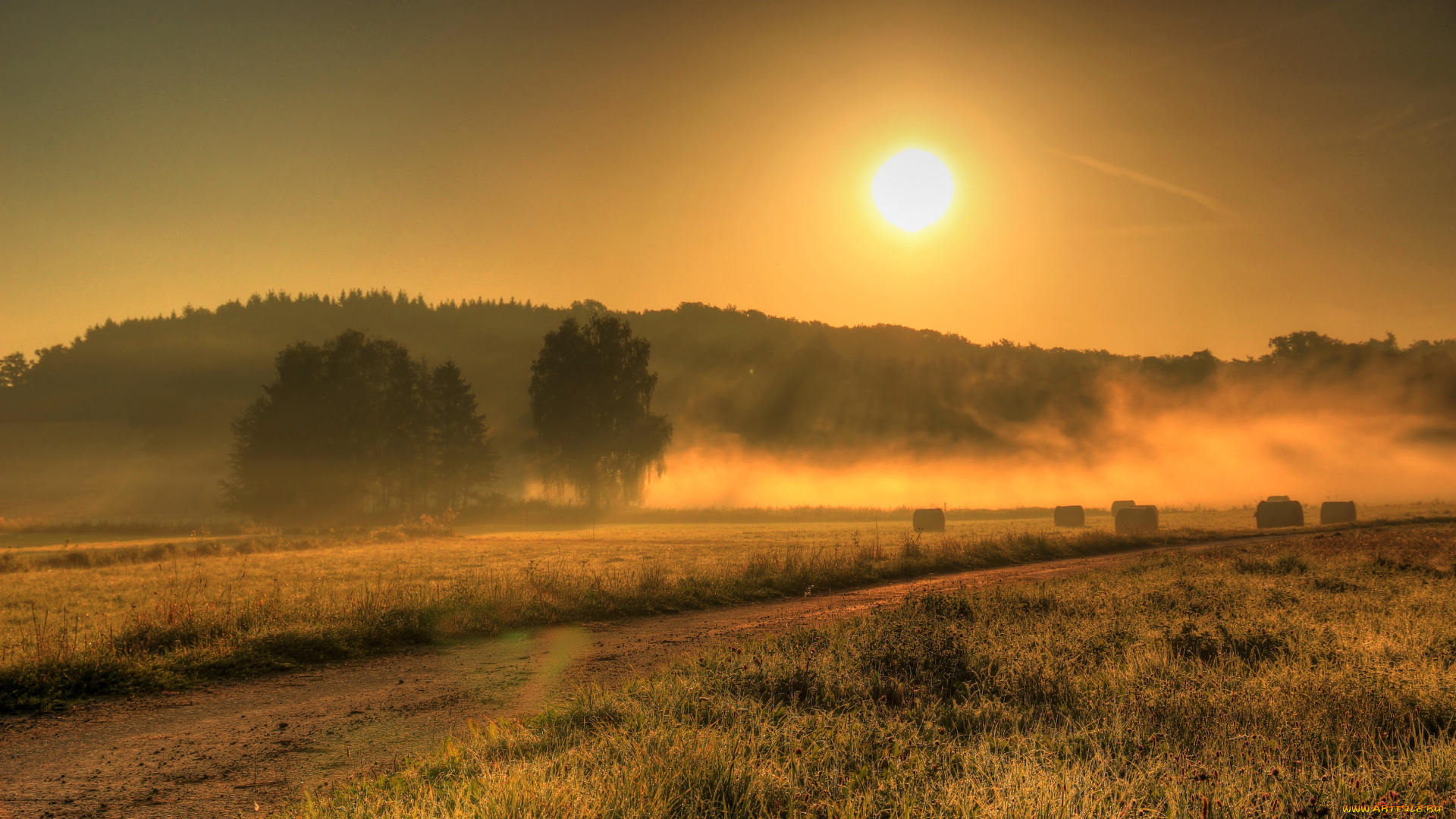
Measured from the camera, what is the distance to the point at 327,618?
1304 cm

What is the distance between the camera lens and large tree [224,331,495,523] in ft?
215

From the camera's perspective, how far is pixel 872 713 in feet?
21.5

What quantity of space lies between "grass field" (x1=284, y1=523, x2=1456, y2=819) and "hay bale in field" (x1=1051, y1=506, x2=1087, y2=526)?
45.1m

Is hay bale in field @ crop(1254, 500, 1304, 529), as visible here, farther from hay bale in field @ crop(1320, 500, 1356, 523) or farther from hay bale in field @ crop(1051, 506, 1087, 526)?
hay bale in field @ crop(1051, 506, 1087, 526)

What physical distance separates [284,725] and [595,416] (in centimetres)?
6512

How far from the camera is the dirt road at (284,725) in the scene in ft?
20.1

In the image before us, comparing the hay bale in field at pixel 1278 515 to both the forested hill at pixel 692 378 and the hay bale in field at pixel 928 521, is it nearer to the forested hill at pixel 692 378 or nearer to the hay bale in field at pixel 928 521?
the hay bale in field at pixel 928 521

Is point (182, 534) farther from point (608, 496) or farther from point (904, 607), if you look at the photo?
point (904, 607)

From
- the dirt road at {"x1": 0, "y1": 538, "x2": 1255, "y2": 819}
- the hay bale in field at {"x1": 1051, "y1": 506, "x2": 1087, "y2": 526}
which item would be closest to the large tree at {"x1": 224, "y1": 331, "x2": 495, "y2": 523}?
the hay bale in field at {"x1": 1051, "y1": 506, "x2": 1087, "y2": 526}

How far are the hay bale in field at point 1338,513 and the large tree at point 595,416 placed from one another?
54004 mm

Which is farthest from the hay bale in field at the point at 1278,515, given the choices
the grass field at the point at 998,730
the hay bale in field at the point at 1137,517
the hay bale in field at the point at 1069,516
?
the grass field at the point at 998,730

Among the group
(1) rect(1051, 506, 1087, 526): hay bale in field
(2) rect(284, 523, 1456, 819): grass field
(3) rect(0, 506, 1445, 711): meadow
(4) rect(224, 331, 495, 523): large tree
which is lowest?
(1) rect(1051, 506, 1087, 526): hay bale in field

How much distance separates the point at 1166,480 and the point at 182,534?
113625 mm

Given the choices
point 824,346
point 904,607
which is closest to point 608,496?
point 904,607
